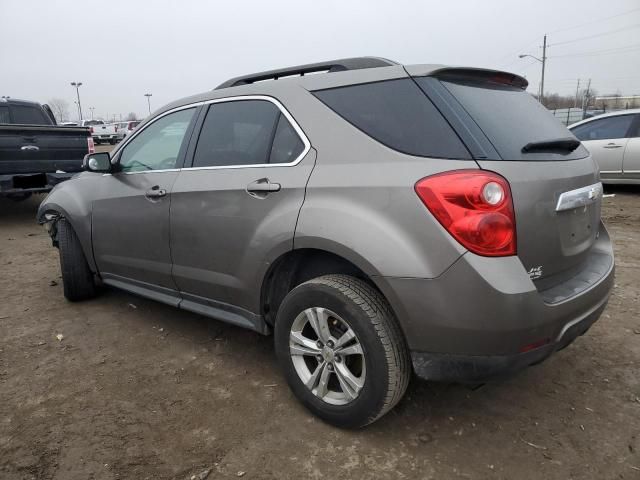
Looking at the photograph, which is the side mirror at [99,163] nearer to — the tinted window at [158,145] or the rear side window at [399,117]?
Result: the tinted window at [158,145]

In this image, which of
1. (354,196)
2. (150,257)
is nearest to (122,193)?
(150,257)

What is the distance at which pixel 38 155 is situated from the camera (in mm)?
7094

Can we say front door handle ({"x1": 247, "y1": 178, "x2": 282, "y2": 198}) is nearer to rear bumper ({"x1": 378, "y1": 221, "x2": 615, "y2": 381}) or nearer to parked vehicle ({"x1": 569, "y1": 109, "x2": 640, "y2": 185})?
rear bumper ({"x1": 378, "y1": 221, "x2": 615, "y2": 381})

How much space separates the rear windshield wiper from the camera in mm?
2172

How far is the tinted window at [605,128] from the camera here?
8.26 metres

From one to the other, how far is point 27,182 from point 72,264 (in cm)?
379

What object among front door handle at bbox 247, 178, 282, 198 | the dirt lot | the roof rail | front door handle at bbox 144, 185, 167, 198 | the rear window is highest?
the roof rail

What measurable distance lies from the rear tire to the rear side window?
8.90 feet

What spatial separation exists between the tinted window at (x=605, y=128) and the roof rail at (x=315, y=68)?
741 centimetres

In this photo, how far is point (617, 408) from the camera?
2.49 metres

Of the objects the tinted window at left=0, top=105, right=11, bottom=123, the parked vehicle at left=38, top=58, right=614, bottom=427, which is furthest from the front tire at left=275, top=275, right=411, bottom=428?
the tinted window at left=0, top=105, right=11, bottom=123

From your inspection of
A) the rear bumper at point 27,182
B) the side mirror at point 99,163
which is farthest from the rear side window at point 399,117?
the rear bumper at point 27,182

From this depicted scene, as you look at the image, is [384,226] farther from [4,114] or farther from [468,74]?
[4,114]

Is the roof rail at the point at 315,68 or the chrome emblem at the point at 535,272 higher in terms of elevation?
the roof rail at the point at 315,68
